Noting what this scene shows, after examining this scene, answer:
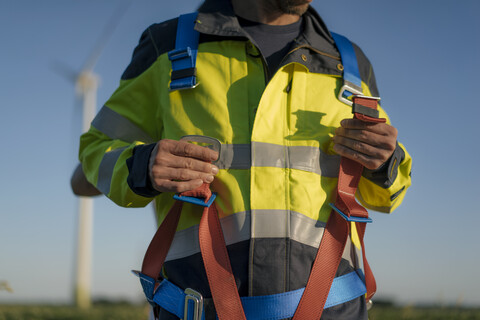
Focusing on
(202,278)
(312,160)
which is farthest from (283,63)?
(202,278)

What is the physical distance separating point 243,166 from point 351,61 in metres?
0.92

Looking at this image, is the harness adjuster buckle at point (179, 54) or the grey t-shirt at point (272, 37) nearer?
the harness adjuster buckle at point (179, 54)

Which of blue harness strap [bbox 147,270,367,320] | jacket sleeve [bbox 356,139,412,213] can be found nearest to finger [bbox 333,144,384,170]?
jacket sleeve [bbox 356,139,412,213]

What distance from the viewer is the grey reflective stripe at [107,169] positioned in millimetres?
2561

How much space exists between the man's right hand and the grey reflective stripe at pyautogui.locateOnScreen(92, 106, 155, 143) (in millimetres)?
534

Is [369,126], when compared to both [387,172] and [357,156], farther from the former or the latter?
A: [387,172]

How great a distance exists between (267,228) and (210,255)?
0.28 metres

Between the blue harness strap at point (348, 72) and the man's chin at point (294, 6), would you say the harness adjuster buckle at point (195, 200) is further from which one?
the man's chin at point (294, 6)

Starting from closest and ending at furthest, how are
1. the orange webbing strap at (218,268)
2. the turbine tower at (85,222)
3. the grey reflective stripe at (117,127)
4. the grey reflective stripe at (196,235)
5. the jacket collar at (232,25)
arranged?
the orange webbing strap at (218,268)
the grey reflective stripe at (196,235)
the jacket collar at (232,25)
the grey reflective stripe at (117,127)
the turbine tower at (85,222)

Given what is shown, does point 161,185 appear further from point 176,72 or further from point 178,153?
point 176,72

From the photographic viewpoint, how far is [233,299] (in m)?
2.21

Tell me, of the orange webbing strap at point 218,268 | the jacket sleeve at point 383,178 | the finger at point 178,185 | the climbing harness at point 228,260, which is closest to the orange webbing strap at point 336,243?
the climbing harness at point 228,260

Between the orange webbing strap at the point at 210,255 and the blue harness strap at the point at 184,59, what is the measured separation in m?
0.54

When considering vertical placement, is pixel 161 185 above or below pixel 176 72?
below
